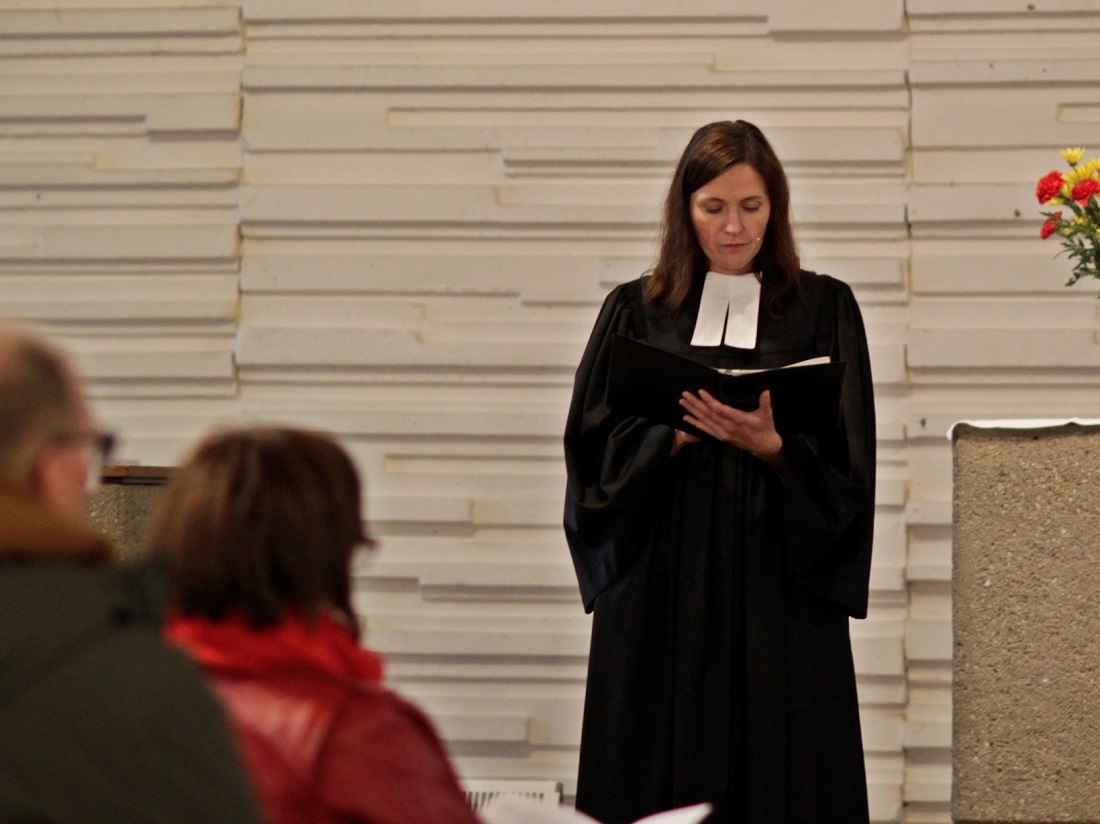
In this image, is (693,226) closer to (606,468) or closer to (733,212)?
(733,212)

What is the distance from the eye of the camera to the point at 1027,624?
309cm

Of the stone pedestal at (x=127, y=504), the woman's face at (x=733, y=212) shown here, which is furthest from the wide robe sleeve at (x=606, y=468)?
the stone pedestal at (x=127, y=504)

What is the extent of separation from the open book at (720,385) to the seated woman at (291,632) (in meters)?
1.47

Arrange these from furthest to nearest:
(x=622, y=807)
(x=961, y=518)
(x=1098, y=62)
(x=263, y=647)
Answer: (x=1098, y=62)
(x=622, y=807)
(x=961, y=518)
(x=263, y=647)

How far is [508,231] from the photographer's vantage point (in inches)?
188

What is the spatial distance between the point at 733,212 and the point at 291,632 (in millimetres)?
2028

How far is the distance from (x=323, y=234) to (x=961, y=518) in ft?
8.09

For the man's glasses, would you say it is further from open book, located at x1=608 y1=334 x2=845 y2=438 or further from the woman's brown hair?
the woman's brown hair

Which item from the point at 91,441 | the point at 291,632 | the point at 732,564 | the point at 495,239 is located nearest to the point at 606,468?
the point at 732,564

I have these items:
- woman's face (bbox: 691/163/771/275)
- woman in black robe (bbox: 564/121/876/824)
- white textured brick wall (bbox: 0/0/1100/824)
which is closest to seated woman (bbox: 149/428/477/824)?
woman in black robe (bbox: 564/121/876/824)

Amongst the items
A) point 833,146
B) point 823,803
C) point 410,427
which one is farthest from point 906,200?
point 823,803

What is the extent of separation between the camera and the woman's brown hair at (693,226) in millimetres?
3381

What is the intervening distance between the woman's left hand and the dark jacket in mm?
1916

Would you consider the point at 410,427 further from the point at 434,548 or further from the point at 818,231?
the point at 818,231
